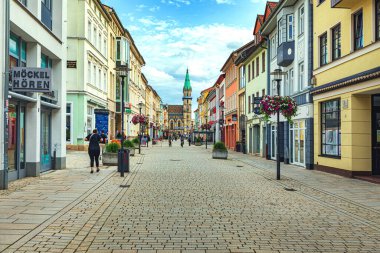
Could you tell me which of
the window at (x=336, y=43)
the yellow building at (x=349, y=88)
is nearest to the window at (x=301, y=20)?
the yellow building at (x=349, y=88)

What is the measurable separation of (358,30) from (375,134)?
12.9 feet

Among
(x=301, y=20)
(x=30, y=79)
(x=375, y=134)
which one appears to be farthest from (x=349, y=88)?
(x=30, y=79)

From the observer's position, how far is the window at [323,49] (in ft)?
62.5

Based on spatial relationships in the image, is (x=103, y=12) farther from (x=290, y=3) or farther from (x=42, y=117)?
(x=42, y=117)

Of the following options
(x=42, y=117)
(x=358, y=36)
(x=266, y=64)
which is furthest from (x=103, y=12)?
(x=358, y=36)

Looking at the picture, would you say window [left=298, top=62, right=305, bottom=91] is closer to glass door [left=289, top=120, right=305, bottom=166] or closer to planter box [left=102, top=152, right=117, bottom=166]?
glass door [left=289, top=120, right=305, bottom=166]

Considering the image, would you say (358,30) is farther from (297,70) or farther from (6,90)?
(6,90)

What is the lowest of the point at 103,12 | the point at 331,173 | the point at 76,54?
the point at 331,173

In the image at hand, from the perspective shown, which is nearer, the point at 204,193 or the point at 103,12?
the point at 204,193

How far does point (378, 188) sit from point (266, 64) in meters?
17.9

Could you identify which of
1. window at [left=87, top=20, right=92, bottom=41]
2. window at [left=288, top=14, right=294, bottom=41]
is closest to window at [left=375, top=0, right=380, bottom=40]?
window at [left=288, top=14, right=294, bottom=41]

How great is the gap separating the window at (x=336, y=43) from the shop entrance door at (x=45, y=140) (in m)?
12.0

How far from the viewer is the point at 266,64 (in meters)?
29.7

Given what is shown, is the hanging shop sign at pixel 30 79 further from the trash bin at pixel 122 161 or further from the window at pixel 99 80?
the window at pixel 99 80
